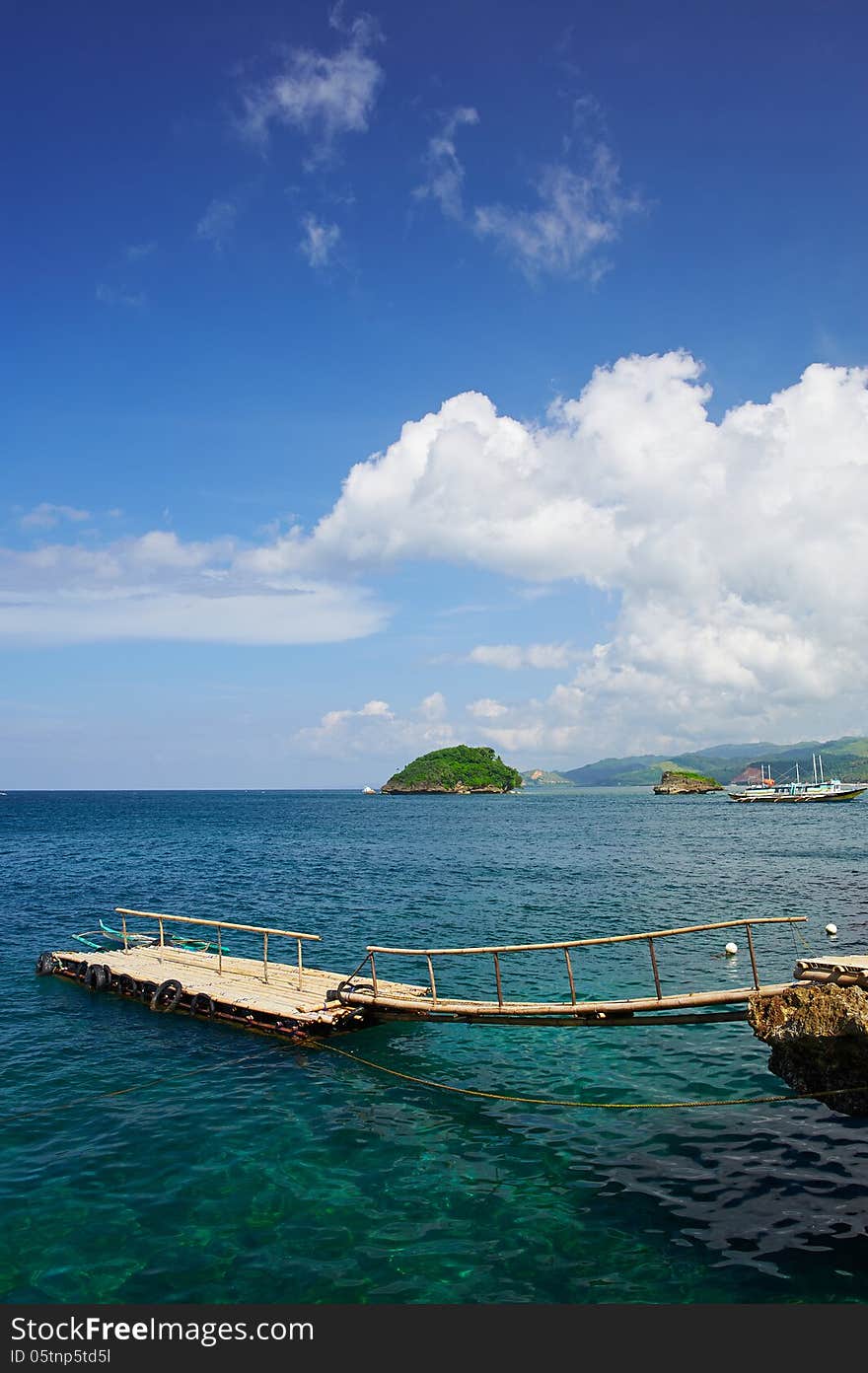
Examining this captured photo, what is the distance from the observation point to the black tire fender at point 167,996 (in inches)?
1007

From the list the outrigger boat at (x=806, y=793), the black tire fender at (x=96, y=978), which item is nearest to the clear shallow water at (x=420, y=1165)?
the black tire fender at (x=96, y=978)

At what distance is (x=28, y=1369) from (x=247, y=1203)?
4.54 meters

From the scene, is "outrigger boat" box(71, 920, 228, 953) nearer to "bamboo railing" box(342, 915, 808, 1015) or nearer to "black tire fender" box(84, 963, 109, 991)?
"black tire fender" box(84, 963, 109, 991)

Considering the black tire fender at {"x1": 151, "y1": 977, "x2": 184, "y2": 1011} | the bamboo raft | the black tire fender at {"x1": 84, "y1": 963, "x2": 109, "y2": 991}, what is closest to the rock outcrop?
the bamboo raft

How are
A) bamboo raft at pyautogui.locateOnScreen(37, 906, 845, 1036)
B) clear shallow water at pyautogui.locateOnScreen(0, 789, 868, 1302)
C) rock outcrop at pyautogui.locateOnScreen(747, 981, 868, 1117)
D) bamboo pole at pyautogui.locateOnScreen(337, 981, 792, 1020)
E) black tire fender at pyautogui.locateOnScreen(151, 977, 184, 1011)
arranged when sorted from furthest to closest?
black tire fender at pyautogui.locateOnScreen(151, 977, 184, 1011)
bamboo raft at pyautogui.locateOnScreen(37, 906, 845, 1036)
bamboo pole at pyautogui.locateOnScreen(337, 981, 792, 1020)
rock outcrop at pyautogui.locateOnScreen(747, 981, 868, 1117)
clear shallow water at pyautogui.locateOnScreen(0, 789, 868, 1302)

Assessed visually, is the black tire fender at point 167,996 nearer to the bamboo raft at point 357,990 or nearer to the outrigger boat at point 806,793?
the bamboo raft at point 357,990

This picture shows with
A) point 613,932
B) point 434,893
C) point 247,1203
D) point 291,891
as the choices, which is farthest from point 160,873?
point 247,1203

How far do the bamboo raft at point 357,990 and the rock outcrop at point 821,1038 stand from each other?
30 cm

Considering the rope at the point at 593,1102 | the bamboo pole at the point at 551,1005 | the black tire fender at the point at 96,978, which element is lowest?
the rope at the point at 593,1102

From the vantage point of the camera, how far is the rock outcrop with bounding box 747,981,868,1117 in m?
12.8

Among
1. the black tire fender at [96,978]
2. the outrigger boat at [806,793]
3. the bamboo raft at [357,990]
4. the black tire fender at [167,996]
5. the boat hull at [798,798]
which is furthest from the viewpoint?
the outrigger boat at [806,793]

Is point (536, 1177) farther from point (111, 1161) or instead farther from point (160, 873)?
point (160, 873)

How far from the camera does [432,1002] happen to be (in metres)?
20.1

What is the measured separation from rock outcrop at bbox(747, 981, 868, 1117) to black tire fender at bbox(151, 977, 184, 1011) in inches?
749
